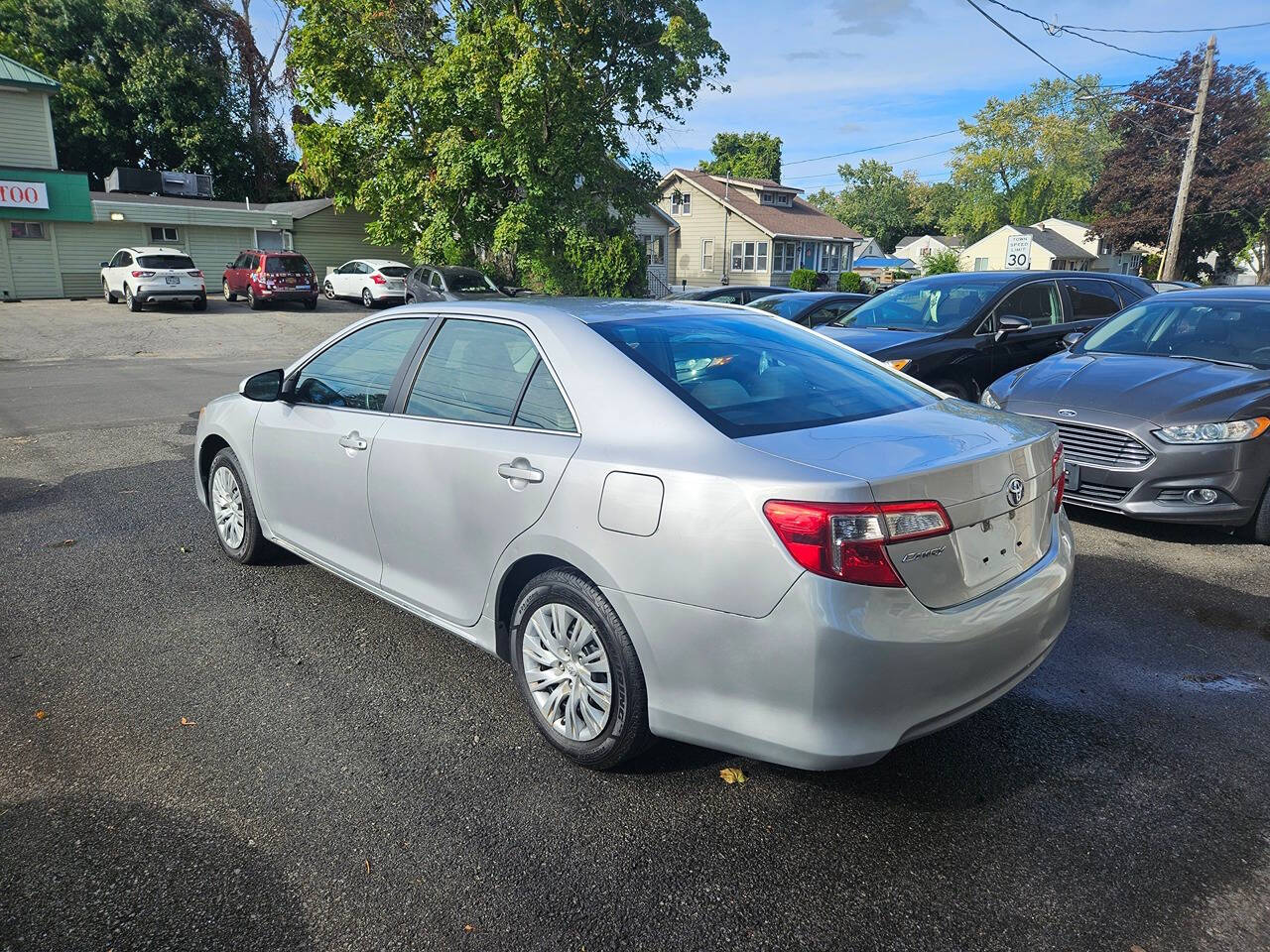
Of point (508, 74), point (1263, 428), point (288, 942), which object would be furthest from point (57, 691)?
point (508, 74)

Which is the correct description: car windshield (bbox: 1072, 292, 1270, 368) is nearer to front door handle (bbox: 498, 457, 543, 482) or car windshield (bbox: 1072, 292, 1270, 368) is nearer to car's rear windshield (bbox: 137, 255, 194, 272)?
front door handle (bbox: 498, 457, 543, 482)

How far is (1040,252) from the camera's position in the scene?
60.5 m

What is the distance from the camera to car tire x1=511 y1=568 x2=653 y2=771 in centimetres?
282

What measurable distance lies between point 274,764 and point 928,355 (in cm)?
655

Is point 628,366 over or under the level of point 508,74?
under

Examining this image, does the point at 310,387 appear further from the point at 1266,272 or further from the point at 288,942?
the point at 1266,272

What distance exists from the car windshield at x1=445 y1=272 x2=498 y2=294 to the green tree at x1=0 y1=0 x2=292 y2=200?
942 inches

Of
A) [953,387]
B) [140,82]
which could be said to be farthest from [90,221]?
[953,387]

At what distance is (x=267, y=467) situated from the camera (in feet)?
14.9

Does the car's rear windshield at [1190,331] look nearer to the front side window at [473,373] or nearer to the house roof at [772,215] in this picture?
the front side window at [473,373]

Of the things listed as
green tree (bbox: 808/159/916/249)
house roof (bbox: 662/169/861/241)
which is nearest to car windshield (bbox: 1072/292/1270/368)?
house roof (bbox: 662/169/861/241)

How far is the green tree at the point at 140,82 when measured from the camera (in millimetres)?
36719

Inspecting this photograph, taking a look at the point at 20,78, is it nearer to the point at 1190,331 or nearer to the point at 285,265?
the point at 285,265

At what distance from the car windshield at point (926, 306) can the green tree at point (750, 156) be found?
71.7 meters
